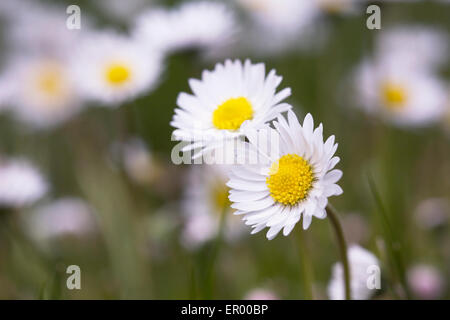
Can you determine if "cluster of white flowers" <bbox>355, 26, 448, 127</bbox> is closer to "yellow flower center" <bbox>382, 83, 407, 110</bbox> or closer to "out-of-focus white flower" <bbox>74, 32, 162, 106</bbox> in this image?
"yellow flower center" <bbox>382, 83, 407, 110</bbox>

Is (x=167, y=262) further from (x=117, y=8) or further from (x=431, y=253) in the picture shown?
(x=117, y=8)

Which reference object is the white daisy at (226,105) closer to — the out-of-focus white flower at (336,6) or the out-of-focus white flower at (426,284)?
the out-of-focus white flower at (426,284)

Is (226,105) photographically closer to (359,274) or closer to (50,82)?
(359,274)

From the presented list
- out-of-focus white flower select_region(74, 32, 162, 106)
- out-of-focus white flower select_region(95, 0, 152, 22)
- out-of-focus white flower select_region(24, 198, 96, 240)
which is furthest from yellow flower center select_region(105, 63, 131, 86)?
out-of-focus white flower select_region(95, 0, 152, 22)

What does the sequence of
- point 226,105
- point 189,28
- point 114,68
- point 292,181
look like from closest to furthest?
point 292,181 → point 226,105 → point 189,28 → point 114,68

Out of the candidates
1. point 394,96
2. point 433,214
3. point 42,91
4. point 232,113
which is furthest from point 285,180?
point 42,91

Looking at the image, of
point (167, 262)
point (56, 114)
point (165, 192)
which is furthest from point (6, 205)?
point (56, 114)
